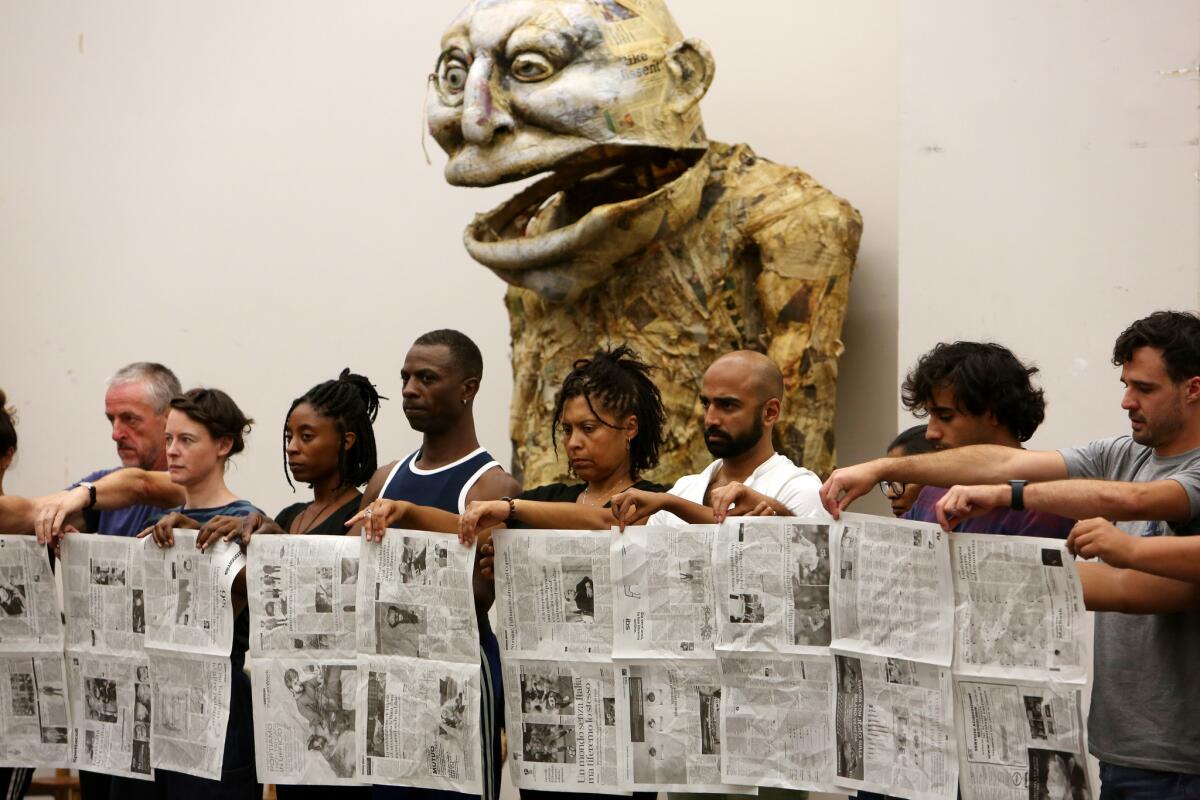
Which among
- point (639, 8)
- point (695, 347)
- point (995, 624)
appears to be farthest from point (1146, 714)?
point (639, 8)

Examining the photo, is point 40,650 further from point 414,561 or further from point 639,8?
point 639,8

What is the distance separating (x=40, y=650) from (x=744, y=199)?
2.19 m

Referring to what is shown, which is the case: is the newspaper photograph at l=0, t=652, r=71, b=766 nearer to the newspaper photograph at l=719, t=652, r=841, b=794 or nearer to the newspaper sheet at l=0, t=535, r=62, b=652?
the newspaper sheet at l=0, t=535, r=62, b=652

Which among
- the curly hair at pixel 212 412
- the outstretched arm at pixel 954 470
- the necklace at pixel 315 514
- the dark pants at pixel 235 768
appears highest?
the curly hair at pixel 212 412

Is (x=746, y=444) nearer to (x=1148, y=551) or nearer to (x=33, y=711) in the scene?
(x=1148, y=551)

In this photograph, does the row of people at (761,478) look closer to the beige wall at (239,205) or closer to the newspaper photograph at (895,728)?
the newspaper photograph at (895,728)

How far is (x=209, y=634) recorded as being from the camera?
363 cm

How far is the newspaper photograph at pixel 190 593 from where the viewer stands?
3.60 m

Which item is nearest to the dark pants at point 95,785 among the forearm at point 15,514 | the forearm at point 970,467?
the forearm at point 15,514

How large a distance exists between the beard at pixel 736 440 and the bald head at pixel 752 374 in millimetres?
57

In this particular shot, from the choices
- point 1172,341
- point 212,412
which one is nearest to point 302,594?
point 212,412

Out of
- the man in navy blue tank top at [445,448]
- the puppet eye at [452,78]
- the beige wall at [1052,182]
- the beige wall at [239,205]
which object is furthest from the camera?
the beige wall at [239,205]

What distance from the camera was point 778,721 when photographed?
3150 mm

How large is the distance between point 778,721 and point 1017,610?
1.73ft
